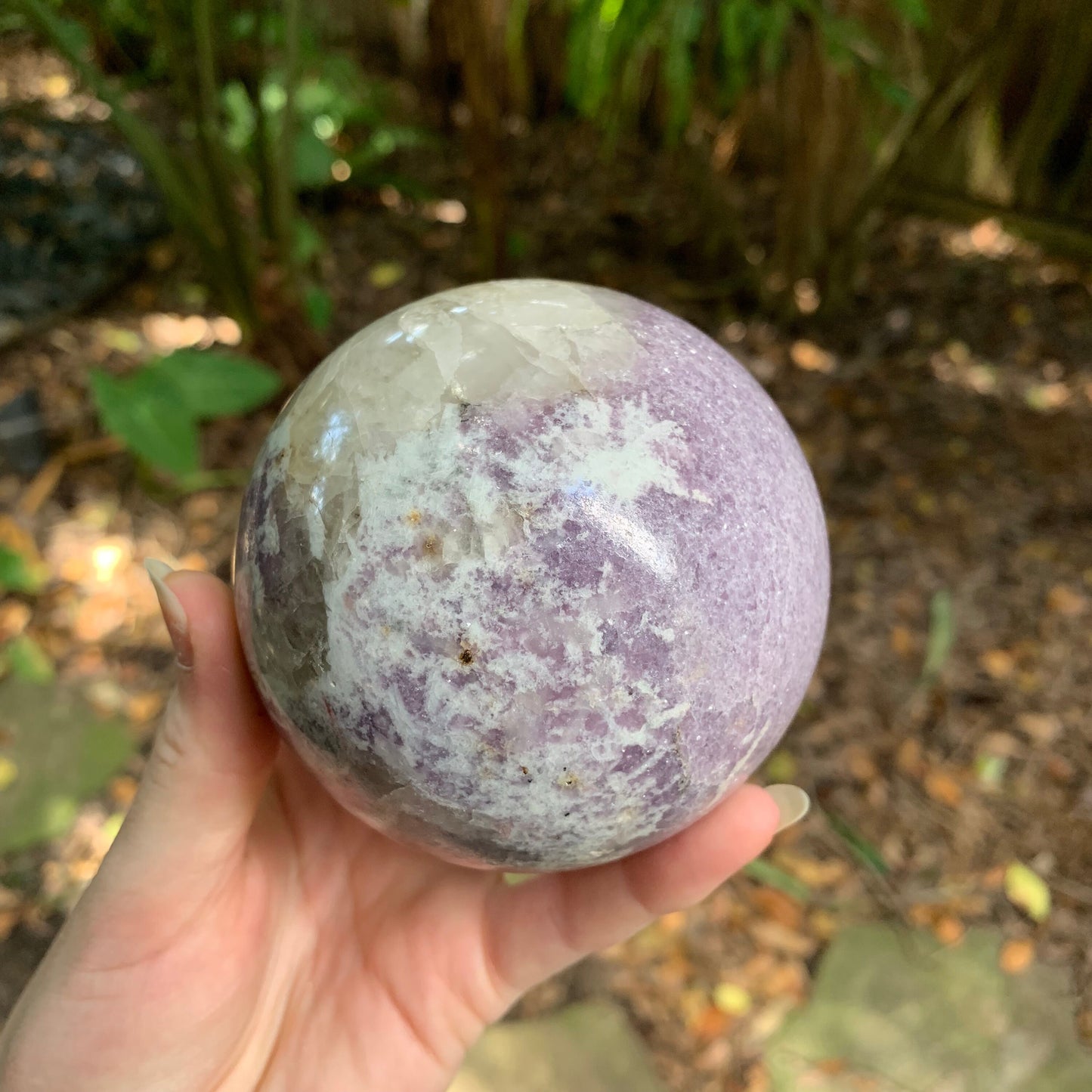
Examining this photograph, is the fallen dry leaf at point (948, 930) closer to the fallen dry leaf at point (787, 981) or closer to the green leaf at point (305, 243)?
the fallen dry leaf at point (787, 981)

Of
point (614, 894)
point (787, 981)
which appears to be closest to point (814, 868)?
point (787, 981)

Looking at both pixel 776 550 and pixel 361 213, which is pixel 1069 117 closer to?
pixel 361 213

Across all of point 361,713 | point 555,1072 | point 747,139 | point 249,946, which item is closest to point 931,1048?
point 555,1072

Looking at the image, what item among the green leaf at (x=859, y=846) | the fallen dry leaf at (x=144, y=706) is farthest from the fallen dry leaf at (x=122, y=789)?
the green leaf at (x=859, y=846)

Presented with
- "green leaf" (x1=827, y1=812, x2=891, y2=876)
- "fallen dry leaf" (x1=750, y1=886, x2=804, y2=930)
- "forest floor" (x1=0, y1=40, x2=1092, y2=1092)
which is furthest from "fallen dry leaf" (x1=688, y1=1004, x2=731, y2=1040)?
"green leaf" (x1=827, y1=812, x2=891, y2=876)

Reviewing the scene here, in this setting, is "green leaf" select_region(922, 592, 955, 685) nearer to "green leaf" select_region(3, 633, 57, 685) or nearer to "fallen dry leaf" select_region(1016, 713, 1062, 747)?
"fallen dry leaf" select_region(1016, 713, 1062, 747)

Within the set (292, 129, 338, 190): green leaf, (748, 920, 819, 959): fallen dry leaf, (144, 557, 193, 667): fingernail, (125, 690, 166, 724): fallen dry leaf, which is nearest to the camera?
(144, 557, 193, 667): fingernail

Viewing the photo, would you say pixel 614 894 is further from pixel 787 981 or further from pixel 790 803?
pixel 787 981
